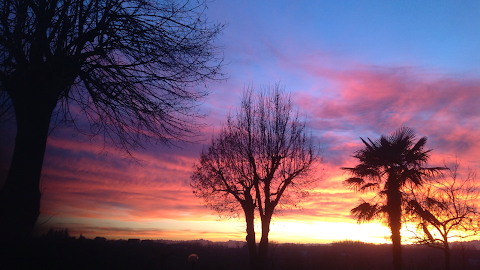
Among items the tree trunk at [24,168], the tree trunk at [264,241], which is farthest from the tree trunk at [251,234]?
the tree trunk at [24,168]

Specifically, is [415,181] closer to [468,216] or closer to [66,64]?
[468,216]

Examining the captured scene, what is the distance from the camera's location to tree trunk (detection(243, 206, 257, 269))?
18525mm

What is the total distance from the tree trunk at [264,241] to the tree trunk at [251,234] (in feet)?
1.90

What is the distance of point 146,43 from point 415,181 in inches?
683

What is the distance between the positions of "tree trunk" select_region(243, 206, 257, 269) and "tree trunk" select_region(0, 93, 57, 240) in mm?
13522

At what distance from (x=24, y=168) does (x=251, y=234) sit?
14184 millimetres

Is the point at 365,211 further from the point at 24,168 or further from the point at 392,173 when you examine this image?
the point at 24,168

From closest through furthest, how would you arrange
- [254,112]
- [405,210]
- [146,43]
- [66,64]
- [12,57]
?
1. [12,57]
2. [66,64]
3. [146,43]
4. [405,210]
5. [254,112]

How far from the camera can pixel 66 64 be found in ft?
21.1

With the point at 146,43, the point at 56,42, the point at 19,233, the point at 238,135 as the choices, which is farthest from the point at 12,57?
the point at 238,135

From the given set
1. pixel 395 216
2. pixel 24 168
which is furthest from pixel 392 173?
pixel 24 168

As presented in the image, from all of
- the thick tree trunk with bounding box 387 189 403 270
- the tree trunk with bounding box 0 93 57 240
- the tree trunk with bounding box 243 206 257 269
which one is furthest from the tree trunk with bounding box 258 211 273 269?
the tree trunk with bounding box 0 93 57 240

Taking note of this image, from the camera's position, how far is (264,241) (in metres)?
18.1

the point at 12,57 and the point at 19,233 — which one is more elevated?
the point at 12,57
